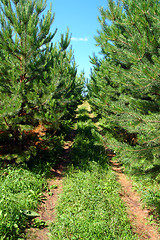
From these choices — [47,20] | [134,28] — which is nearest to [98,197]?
[134,28]

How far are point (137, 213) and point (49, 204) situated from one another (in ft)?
7.40

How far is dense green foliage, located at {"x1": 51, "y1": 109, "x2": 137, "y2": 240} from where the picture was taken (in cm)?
330

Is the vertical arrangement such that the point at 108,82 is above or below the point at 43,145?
above

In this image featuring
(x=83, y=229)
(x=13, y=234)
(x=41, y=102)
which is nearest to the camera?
(x=13, y=234)

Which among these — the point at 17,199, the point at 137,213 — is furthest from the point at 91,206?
the point at 17,199

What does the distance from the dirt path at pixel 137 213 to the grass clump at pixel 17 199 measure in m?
2.33

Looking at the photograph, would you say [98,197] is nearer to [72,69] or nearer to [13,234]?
[13,234]

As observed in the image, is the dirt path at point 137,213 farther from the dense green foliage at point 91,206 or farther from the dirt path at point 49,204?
the dirt path at point 49,204

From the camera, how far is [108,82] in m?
6.82

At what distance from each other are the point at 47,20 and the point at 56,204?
5.06m

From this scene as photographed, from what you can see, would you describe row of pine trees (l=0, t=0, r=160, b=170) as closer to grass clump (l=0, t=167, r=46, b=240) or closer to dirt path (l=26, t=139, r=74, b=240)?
grass clump (l=0, t=167, r=46, b=240)

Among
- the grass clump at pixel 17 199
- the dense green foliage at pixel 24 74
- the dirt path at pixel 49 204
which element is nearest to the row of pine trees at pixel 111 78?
the dense green foliage at pixel 24 74

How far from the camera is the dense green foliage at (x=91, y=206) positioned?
3.30 m

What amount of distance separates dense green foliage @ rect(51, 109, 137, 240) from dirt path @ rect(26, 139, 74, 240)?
0.17 m
